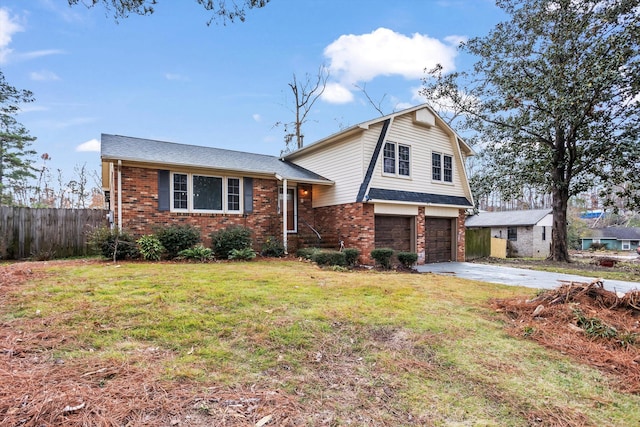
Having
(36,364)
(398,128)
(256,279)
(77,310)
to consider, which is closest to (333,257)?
(256,279)

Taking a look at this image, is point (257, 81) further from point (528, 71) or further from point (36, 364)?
point (36, 364)

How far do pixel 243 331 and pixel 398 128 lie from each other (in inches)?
442

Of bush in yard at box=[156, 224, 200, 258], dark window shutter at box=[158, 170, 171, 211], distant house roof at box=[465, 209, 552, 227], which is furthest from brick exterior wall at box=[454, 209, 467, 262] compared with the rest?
distant house roof at box=[465, 209, 552, 227]

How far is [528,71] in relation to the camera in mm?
15719

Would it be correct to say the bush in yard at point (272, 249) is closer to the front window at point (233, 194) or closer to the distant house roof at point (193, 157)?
the front window at point (233, 194)

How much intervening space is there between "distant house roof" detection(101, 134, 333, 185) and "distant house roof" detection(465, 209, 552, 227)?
75.9 feet

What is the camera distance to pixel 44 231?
11375mm

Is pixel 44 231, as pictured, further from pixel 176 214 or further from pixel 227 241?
pixel 227 241

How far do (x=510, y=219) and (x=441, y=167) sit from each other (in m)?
20.1

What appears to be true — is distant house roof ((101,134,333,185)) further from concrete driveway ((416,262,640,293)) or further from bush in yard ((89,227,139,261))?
concrete driveway ((416,262,640,293))

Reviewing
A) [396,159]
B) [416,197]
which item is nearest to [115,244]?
[396,159]

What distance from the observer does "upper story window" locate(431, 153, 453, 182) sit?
14438 millimetres

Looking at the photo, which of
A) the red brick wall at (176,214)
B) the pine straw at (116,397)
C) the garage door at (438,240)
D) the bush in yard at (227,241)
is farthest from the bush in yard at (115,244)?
the garage door at (438,240)

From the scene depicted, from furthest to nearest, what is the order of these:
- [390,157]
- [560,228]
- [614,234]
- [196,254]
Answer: [614,234] → [560,228] → [390,157] → [196,254]
